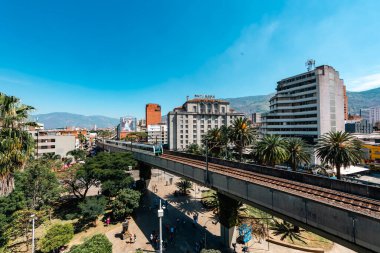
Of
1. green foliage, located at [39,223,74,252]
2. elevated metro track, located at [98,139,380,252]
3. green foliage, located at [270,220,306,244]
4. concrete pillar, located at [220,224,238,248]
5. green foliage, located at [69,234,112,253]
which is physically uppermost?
elevated metro track, located at [98,139,380,252]

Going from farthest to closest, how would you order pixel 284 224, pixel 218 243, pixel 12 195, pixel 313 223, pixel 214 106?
pixel 214 106
pixel 284 224
pixel 218 243
pixel 12 195
pixel 313 223

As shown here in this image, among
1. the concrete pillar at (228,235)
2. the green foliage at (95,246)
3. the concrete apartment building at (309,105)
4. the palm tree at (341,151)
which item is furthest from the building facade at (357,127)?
the green foliage at (95,246)

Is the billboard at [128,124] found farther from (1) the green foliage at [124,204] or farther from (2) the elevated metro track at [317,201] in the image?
(2) the elevated metro track at [317,201]

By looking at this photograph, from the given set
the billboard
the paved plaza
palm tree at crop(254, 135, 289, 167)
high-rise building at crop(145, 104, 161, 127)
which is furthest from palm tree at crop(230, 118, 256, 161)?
high-rise building at crop(145, 104, 161, 127)

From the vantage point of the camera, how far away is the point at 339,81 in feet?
252

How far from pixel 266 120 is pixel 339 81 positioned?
31.7 m

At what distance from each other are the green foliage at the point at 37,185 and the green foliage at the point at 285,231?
111 feet

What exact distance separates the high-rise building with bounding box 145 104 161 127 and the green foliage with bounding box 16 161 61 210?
165992 mm

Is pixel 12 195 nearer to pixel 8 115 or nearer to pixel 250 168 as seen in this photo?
pixel 8 115

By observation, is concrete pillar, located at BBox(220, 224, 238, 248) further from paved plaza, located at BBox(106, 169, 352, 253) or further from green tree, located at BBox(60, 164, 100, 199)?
green tree, located at BBox(60, 164, 100, 199)

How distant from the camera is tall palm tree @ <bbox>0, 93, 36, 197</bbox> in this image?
1952 centimetres

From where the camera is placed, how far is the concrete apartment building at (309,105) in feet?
235

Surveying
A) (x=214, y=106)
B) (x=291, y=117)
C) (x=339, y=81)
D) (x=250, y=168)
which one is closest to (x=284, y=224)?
(x=250, y=168)

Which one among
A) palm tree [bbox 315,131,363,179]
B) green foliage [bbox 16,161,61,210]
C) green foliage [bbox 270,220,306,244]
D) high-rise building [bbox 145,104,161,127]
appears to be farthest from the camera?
high-rise building [bbox 145,104,161,127]
